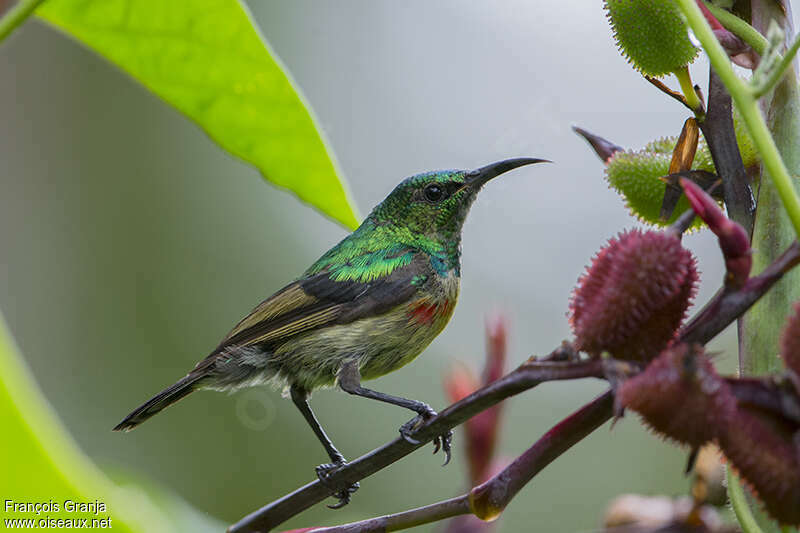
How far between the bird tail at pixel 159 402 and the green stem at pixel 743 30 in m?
1.74

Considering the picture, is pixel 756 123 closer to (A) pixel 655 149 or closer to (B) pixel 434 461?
(A) pixel 655 149

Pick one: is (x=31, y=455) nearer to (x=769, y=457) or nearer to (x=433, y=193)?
(x=769, y=457)

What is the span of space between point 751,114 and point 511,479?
20.9 inches

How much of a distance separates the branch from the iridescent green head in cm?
221

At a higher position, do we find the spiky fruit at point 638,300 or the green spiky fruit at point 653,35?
the green spiky fruit at point 653,35

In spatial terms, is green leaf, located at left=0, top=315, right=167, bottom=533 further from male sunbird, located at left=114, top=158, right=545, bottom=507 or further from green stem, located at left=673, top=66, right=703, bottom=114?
male sunbird, located at left=114, top=158, right=545, bottom=507

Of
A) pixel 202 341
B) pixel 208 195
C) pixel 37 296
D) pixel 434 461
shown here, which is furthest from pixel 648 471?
pixel 37 296

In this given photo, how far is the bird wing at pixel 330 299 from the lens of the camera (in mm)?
2943

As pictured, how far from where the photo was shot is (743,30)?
128cm

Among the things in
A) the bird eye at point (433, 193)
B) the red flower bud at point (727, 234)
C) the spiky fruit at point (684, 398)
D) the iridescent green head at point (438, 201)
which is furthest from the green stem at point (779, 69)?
the bird eye at point (433, 193)

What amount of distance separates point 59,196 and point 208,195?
193 cm

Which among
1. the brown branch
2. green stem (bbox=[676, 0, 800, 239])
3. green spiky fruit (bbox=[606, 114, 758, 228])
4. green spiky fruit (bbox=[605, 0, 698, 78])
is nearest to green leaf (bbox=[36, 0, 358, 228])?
green spiky fruit (bbox=[606, 114, 758, 228])

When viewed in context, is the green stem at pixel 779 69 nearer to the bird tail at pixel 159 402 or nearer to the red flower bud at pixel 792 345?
the red flower bud at pixel 792 345

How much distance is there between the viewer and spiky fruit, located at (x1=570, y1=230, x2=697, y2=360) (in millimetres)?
977
